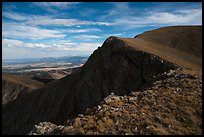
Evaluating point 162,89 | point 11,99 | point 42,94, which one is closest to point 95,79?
point 42,94

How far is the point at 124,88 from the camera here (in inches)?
1565

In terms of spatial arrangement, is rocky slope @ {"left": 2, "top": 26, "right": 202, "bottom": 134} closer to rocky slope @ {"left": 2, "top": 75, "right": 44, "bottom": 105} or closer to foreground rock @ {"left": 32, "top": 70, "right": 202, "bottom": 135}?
foreground rock @ {"left": 32, "top": 70, "right": 202, "bottom": 135}

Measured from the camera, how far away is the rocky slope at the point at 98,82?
37625mm

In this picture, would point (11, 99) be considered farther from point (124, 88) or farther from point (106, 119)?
point (106, 119)

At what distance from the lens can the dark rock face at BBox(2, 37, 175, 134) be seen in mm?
38250

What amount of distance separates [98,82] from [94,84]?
1150 millimetres

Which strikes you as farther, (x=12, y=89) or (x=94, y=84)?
(x=12, y=89)

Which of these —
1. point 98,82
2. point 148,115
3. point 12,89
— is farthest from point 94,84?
point 12,89

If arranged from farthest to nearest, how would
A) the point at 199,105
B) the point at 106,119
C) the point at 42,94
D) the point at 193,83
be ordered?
the point at 42,94
the point at 193,83
the point at 199,105
the point at 106,119

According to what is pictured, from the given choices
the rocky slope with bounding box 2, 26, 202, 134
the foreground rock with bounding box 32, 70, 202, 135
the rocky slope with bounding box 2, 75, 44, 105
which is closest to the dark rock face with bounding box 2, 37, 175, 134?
the rocky slope with bounding box 2, 26, 202, 134

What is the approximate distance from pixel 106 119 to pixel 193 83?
8884 mm

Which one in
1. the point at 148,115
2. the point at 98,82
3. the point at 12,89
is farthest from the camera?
the point at 12,89

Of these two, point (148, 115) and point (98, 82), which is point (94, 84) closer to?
point (98, 82)

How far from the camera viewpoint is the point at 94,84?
48219mm
